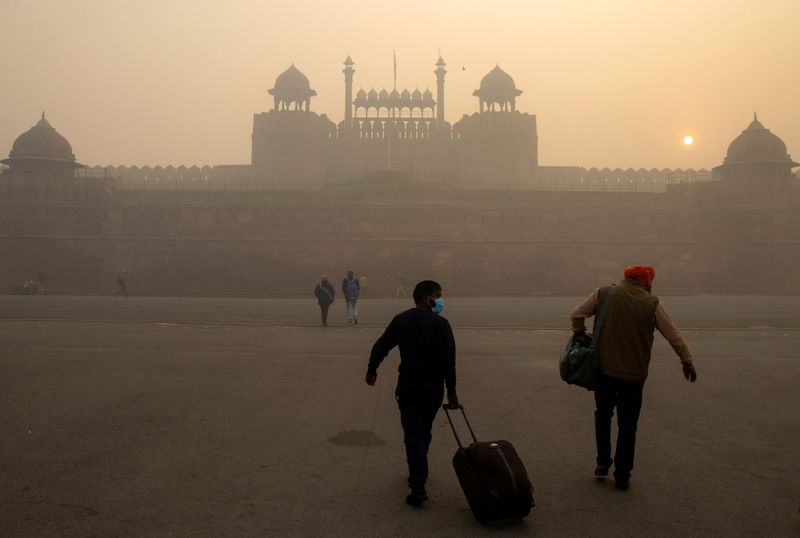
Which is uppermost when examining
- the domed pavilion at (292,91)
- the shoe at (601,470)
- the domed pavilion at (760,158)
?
the domed pavilion at (292,91)

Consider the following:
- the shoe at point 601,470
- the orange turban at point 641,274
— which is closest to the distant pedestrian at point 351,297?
the orange turban at point 641,274

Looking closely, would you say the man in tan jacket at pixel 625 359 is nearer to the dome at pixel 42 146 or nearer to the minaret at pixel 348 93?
the dome at pixel 42 146

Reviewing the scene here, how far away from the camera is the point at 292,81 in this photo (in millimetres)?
50531

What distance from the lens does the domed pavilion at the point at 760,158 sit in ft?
126

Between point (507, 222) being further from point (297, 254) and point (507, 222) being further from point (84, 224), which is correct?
point (84, 224)

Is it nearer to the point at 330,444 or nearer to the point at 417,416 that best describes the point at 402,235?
the point at 330,444

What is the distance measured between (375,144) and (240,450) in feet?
153

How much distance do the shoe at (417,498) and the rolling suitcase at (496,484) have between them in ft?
1.02

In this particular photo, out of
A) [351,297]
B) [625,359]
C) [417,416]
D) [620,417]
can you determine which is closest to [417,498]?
[417,416]

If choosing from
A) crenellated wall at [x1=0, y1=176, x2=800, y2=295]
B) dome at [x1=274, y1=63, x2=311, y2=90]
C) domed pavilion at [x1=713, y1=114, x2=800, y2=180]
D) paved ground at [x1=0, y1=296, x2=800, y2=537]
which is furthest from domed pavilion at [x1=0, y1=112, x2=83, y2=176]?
domed pavilion at [x1=713, y1=114, x2=800, y2=180]

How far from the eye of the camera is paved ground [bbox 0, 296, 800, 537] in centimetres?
363

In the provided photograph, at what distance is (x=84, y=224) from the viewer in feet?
107

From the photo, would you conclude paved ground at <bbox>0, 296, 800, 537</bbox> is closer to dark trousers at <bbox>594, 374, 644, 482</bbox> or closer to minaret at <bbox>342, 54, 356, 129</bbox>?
dark trousers at <bbox>594, 374, 644, 482</bbox>

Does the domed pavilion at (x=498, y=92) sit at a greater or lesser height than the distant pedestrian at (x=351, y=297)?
greater
